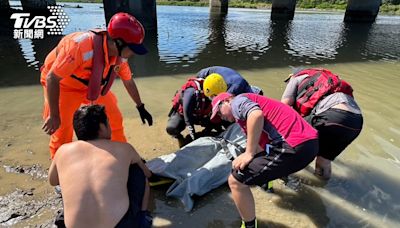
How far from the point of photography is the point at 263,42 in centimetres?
1642

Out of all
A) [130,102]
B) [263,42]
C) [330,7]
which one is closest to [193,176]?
[130,102]

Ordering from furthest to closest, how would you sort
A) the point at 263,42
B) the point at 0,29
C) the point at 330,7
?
the point at 330,7
the point at 0,29
the point at 263,42

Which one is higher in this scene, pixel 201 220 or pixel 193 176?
pixel 193 176

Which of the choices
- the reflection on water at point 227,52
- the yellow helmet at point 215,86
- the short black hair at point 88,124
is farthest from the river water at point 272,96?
the short black hair at point 88,124

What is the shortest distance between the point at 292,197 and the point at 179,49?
10.4 meters

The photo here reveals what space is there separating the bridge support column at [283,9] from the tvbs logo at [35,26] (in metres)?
19.8

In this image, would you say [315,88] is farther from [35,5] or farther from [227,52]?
[35,5]

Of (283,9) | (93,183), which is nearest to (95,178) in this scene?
(93,183)

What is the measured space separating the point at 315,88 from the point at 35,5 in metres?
25.2

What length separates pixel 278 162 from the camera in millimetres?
2717

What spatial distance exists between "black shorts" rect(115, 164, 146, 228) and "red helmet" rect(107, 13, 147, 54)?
3.39ft

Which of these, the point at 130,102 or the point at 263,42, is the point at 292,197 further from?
the point at 263,42

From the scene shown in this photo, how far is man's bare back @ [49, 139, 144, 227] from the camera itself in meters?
2.08

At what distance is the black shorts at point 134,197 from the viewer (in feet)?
7.44
